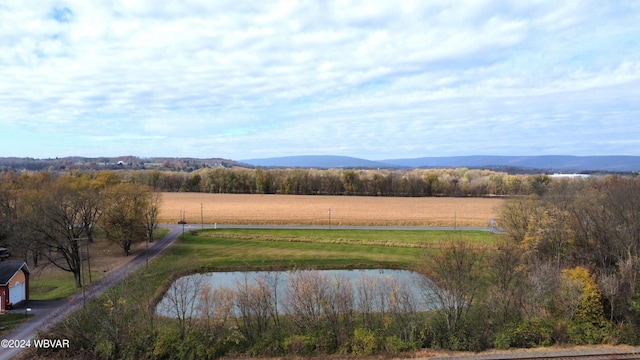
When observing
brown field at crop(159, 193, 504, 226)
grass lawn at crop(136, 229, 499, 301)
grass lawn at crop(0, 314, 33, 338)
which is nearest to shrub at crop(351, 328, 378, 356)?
grass lawn at crop(136, 229, 499, 301)

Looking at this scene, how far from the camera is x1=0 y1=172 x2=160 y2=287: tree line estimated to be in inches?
1246

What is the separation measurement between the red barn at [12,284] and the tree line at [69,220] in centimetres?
354

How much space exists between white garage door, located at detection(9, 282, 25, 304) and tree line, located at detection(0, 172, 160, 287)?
4.08 meters

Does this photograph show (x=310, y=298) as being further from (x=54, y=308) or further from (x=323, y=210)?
(x=323, y=210)

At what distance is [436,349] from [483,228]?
1705 inches

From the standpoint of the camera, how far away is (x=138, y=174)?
365ft

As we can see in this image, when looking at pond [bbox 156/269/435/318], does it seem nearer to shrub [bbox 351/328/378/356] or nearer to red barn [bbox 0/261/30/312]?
shrub [bbox 351/328/378/356]

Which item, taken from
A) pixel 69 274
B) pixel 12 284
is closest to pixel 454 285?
pixel 12 284

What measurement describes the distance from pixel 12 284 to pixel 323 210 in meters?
51.6

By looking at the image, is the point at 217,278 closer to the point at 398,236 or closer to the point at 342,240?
the point at 342,240

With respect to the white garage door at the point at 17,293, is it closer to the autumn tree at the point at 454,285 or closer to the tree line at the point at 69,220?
the tree line at the point at 69,220

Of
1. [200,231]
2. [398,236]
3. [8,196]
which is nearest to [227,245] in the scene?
[200,231]

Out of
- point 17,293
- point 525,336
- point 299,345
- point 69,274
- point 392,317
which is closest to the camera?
point 299,345

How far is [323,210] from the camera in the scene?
7294 cm
